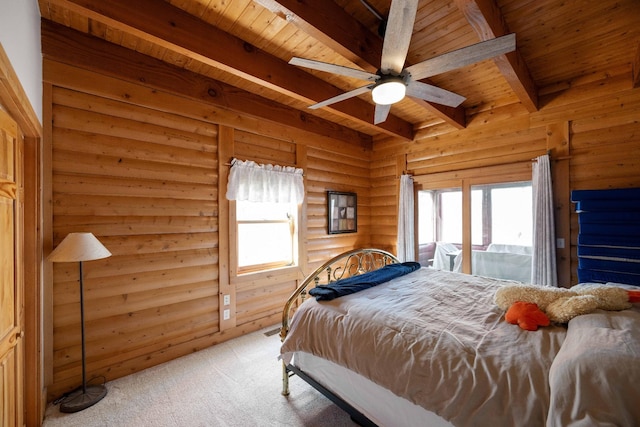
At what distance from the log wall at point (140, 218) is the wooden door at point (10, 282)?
0.60m

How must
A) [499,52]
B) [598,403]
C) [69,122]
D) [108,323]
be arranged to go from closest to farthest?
[598,403] → [499,52] → [69,122] → [108,323]

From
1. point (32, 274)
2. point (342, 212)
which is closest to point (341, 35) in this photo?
point (32, 274)

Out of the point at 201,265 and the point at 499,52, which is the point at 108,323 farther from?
the point at 499,52

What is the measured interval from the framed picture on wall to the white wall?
3.41 metres

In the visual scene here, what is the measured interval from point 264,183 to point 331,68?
1.95 meters

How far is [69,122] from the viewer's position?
230 cm

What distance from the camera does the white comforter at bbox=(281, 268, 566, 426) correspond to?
1.13 metres

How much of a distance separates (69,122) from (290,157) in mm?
2380

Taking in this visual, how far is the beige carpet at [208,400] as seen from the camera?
6.45ft

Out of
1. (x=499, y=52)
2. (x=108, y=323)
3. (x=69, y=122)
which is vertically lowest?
(x=108, y=323)

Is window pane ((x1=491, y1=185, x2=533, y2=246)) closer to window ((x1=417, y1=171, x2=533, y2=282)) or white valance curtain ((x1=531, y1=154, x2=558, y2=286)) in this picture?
window ((x1=417, y1=171, x2=533, y2=282))

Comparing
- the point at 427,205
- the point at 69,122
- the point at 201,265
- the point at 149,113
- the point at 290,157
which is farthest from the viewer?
the point at 427,205

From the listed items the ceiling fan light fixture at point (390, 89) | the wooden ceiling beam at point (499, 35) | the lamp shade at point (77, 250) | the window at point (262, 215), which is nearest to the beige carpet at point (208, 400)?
the window at point (262, 215)

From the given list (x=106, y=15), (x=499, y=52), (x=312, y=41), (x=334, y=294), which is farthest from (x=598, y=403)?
(x=106, y=15)
